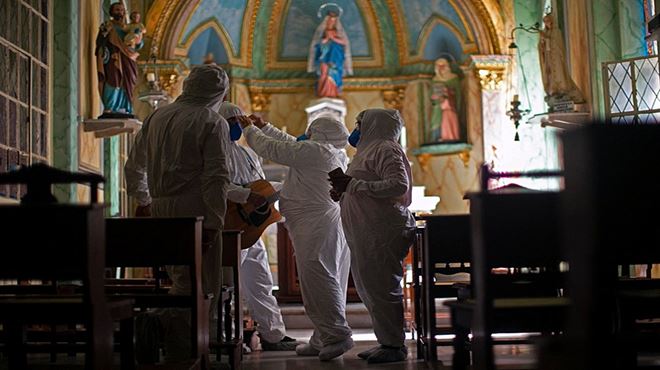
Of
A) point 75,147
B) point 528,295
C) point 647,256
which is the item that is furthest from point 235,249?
point 75,147

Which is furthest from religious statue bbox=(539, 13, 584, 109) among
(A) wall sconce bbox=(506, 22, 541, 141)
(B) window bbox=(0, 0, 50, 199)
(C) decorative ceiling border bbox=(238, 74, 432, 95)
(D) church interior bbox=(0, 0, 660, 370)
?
(B) window bbox=(0, 0, 50, 199)

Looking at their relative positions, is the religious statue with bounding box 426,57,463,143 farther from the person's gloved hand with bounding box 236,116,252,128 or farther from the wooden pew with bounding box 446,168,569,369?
the wooden pew with bounding box 446,168,569,369

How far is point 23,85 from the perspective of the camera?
9047 millimetres

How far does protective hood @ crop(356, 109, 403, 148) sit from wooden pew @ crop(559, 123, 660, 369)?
3.36 metres

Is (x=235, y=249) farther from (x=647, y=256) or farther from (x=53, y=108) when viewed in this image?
(x=53, y=108)

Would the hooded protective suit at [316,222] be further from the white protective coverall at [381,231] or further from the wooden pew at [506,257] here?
the wooden pew at [506,257]

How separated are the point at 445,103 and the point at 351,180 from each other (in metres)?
8.40

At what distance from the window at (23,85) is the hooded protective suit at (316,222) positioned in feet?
8.89

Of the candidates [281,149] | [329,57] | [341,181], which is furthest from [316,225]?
[329,57]

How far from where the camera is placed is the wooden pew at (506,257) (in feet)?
11.6

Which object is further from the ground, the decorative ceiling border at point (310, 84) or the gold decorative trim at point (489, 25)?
the gold decorative trim at point (489, 25)

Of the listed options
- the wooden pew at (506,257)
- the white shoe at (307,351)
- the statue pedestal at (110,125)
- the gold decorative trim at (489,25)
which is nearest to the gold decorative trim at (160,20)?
the statue pedestal at (110,125)

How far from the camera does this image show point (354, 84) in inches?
585

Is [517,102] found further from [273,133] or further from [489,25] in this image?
[273,133]
